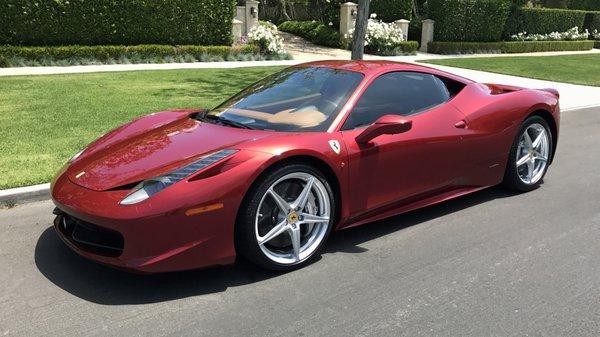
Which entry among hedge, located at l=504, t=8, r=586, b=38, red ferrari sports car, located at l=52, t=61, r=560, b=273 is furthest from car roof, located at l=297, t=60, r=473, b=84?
hedge, located at l=504, t=8, r=586, b=38

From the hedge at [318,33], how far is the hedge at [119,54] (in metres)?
7.01

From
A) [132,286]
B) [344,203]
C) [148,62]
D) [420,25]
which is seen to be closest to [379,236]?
[344,203]

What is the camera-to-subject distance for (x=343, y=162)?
3.88 metres

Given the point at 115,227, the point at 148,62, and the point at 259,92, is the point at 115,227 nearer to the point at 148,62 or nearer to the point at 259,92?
the point at 259,92

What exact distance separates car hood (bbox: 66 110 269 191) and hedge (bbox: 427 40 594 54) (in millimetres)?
21903

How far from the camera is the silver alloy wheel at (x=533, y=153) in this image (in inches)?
215

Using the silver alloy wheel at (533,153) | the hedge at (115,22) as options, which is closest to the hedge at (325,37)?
the hedge at (115,22)

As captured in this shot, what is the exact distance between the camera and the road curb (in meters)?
5.00

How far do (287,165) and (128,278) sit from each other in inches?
49.7

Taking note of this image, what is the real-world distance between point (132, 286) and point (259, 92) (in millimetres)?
1967

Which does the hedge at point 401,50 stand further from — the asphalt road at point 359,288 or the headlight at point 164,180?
the headlight at point 164,180

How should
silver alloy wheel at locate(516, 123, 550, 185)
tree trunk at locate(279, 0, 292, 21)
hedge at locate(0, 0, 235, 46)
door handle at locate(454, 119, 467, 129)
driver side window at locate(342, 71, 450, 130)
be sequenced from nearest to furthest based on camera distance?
driver side window at locate(342, 71, 450, 130) < door handle at locate(454, 119, 467, 129) < silver alloy wheel at locate(516, 123, 550, 185) < hedge at locate(0, 0, 235, 46) < tree trunk at locate(279, 0, 292, 21)

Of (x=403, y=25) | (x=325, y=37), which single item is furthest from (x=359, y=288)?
(x=325, y=37)

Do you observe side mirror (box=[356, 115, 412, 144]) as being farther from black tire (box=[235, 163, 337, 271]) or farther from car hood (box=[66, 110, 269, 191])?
car hood (box=[66, 110, 269, 191])
